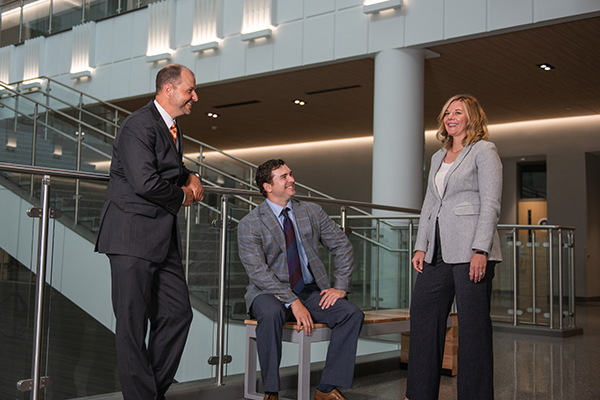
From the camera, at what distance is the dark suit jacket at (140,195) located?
7.80ft

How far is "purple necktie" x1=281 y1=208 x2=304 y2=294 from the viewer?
10.8ft

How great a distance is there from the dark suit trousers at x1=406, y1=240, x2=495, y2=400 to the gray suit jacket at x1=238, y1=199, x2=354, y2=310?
2.04ft

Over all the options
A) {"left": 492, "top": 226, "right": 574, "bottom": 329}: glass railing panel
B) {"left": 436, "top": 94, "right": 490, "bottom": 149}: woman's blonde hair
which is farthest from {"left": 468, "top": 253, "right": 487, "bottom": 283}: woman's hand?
{"left": 492, "top": 226, "right": 574, "bottom": 329}: glass railing panel

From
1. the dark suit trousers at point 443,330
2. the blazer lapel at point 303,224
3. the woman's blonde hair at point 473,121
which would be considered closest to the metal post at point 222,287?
the blazer lapel at point 303,224

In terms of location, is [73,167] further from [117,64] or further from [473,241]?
[473,241]

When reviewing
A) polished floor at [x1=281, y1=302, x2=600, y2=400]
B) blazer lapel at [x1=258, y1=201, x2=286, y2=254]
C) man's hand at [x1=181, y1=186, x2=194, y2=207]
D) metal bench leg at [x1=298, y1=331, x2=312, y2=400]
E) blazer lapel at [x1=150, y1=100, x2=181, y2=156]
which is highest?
blazer lapel at [x1=150, y1=100, x2=181, y2=156]

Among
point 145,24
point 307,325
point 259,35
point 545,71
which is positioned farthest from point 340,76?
point 307,325

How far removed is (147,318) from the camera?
2523mm

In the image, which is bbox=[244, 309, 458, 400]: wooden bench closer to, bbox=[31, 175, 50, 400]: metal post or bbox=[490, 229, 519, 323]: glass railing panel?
bbox=[31, 175, 50, 400]: metal post

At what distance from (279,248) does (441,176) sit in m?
0.95

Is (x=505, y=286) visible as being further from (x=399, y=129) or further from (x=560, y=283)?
(x=399, y=129)

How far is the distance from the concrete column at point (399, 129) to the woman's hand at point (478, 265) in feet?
17.4

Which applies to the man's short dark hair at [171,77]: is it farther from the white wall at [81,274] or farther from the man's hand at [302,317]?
the man's hand at [302,317]

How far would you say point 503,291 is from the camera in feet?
23.2
